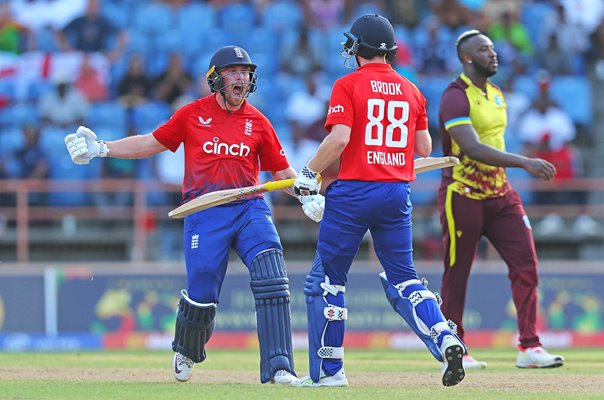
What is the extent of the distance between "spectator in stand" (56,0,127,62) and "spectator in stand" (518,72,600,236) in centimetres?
636

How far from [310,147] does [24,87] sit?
463 centimetres

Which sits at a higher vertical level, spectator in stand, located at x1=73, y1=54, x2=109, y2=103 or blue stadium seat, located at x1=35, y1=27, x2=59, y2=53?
blue stadium seat, located at x1=35, y1=27, x2=59, y2=53

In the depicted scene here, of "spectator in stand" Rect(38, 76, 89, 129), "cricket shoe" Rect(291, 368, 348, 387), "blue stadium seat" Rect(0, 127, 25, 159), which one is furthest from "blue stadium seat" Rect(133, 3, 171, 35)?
"cricket shoe" Rect(291, 368, 348, 387)

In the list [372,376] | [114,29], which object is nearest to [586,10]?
[114,29]

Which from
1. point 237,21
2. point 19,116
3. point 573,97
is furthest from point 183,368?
point 237,21

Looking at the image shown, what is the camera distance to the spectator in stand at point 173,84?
19516 millimetres

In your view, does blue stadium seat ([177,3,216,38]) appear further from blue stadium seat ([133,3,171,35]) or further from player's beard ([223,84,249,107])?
player's beard ([223,84,249,107])

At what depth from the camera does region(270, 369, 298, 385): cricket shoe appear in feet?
30.6

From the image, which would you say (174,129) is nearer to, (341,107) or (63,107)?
(341,107)

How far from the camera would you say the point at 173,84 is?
19.6 meters

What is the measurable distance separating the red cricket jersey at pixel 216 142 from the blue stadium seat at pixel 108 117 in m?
9.48

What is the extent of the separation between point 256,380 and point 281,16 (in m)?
11.9

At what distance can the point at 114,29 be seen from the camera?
21094mm

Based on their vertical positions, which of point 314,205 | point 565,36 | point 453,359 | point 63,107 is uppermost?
point 565,36
